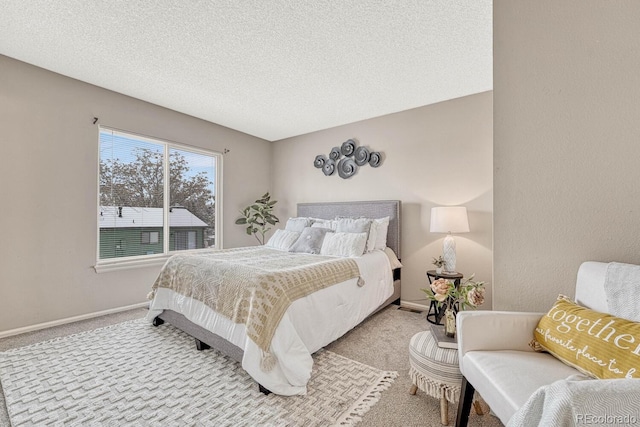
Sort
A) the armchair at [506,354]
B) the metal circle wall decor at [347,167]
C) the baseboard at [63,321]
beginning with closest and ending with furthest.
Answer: the armchair at [506,354] → the baseboard at [63,321] → the metal circle wall decor at [347,167]

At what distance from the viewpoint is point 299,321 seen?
6.30 ft

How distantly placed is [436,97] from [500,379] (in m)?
3.16

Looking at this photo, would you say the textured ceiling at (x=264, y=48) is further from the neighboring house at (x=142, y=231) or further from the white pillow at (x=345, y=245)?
the white pillow at (x=345, y=245)

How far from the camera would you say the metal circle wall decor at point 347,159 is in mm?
3946

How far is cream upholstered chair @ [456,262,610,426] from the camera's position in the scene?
1.01 meters

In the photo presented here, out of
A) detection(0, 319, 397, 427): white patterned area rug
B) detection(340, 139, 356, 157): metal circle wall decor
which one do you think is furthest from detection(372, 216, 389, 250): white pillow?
detection(0, 319, 397, 427): white patterned area rug

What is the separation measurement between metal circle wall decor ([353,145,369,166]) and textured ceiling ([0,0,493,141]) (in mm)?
718

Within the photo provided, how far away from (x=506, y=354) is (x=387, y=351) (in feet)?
4.07

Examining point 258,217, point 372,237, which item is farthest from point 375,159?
point 258,217

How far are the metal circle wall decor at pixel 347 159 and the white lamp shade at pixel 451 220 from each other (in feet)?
4.25

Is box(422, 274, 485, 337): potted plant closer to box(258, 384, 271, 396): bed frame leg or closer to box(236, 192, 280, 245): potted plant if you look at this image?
box(258, 384, 271, 396): bed frame leg

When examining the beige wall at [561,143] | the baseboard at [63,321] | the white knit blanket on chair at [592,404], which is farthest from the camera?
the baseboard at [63,321]

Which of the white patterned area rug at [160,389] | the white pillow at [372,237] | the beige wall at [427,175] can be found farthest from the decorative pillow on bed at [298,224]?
the white patterned area rug at [160,389]

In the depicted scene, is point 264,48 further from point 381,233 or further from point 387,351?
point 387,351
